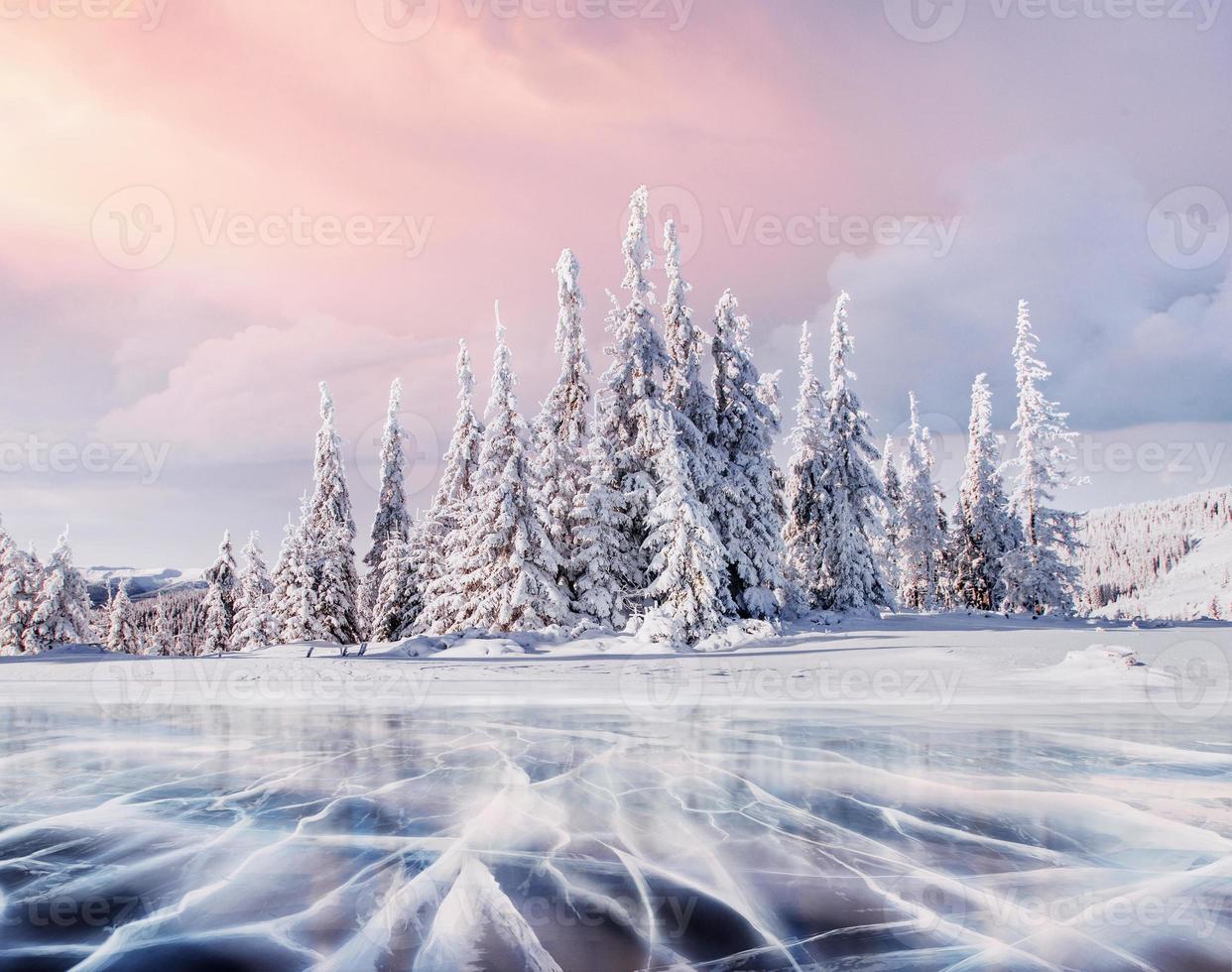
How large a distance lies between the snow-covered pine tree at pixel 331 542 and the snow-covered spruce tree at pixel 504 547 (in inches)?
442

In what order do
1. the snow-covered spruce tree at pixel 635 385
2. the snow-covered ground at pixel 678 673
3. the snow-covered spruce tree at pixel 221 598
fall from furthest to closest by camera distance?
the snow-covered spruce tree at pixel 221 598 < the snow-covered spruce tree at pixel 635 385 < the snow-covered ground at pixel 678 673

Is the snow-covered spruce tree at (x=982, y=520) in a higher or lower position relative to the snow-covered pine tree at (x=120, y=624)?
higher

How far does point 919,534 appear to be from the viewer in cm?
4650

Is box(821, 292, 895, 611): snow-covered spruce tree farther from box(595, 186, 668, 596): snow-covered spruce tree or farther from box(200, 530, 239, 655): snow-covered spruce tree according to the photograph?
box(200, 530, 239, 655): snow-covered spruce tree

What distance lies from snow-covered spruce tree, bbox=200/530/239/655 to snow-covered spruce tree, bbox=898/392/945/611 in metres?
45.8

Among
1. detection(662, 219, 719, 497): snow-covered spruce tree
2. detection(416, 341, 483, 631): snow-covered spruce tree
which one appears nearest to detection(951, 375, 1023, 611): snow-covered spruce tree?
detection(662, 219, 719, 497): snow-covered spruce tree

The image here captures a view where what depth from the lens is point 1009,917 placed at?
14.3 ft

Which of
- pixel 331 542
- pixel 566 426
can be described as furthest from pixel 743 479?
pixel 331 542

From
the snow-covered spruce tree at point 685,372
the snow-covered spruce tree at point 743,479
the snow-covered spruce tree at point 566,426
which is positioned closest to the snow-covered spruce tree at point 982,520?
the snow-covered spruce tree at point 743,479

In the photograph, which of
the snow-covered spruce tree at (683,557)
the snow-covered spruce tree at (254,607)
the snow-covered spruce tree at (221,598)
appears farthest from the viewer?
the snow-covered spruce tree at (221,598)

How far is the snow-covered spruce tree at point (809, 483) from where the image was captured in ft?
102

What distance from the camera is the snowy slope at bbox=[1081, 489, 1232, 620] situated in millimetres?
107312

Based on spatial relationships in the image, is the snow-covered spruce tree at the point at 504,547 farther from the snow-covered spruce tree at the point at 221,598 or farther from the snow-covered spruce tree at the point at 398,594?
the snow-covered spruce tree at the point at 221,598

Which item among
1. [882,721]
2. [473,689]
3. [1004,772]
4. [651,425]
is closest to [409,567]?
[651,425]
